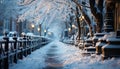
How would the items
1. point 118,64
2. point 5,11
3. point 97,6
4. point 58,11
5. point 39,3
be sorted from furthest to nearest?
1. point 5,11
2. point 58,11
3. point 39,3
4. point 97,6
5. point 118,64

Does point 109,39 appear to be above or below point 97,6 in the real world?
below

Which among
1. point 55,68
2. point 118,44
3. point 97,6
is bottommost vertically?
point 55,68

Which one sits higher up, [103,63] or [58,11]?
[58,11]

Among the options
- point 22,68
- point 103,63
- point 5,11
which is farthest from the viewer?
point 5,11

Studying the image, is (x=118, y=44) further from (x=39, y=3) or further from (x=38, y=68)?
(x=39, y=3)

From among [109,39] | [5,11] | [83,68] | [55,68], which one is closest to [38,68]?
[55,68]

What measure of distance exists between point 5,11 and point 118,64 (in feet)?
158

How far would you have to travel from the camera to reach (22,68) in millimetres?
15656

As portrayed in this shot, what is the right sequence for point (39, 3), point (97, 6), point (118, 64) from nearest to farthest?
Result: point (118, 64) < point (97, 6) < point (39, 3)

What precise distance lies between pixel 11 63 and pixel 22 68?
1.10 m

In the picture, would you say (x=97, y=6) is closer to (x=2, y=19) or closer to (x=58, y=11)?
(x=58, y=11)

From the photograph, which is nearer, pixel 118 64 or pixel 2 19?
pixel 118 64

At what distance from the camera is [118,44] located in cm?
1416

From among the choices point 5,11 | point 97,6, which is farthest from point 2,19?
point 97,6
